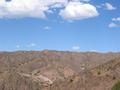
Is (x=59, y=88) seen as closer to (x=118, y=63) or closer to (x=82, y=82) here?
(x=82, y=82)

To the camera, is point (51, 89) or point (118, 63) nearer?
point (118, 63)

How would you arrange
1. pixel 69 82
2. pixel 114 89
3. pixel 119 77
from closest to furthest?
1. pixel 114 89
2. pixel 119 77
3. pixel 69 82

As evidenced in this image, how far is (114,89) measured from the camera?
89125 millimetres

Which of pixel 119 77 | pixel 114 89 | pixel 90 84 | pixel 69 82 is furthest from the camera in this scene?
pixel 69 82

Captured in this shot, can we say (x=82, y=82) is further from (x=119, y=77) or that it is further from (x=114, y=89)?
(x=114, y=89)

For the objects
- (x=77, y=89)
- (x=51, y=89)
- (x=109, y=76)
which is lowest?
(x=51, y=89)

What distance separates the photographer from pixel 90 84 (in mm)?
166750

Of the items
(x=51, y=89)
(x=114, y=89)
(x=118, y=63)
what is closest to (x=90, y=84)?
(x=118, y=63)

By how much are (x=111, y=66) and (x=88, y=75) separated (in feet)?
38.5

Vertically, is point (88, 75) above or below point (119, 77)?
below

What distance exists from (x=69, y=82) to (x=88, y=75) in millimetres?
12759

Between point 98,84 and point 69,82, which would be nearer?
point 98,84

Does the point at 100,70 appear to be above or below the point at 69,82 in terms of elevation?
above

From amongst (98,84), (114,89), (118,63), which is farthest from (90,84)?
(114,89)
